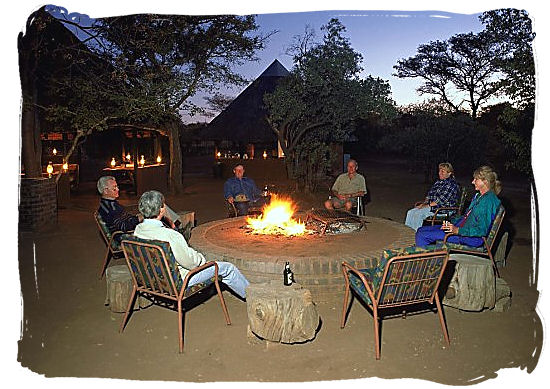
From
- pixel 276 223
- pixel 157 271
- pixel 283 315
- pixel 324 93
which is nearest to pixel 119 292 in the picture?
pixel 157 271

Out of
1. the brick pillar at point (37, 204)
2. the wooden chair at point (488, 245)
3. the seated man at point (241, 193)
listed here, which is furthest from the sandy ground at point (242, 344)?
the brick pillar at point (37, 204)

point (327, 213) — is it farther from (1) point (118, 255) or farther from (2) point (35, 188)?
(2) point (35, 188)

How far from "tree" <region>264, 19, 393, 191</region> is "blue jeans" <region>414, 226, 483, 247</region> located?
21.3ft

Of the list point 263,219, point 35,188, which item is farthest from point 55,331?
point 35,188

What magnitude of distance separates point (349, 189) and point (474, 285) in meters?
3.94

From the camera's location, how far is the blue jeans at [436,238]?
16.6ft

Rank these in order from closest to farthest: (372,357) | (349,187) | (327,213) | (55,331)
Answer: (372,357), (55,331), (327,213), (349,187)

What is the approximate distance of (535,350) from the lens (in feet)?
11.7

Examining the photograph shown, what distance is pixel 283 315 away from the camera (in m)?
3.62

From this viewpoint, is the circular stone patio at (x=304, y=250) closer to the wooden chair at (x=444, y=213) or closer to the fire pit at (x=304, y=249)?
the fire pit at (x=304, y=249)

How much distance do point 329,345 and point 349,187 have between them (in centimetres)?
466

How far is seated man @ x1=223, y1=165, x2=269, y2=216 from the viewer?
25.3 feet

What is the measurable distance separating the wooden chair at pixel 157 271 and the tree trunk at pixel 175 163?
33.8 ft

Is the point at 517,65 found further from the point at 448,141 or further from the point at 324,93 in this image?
the point at 448,141
